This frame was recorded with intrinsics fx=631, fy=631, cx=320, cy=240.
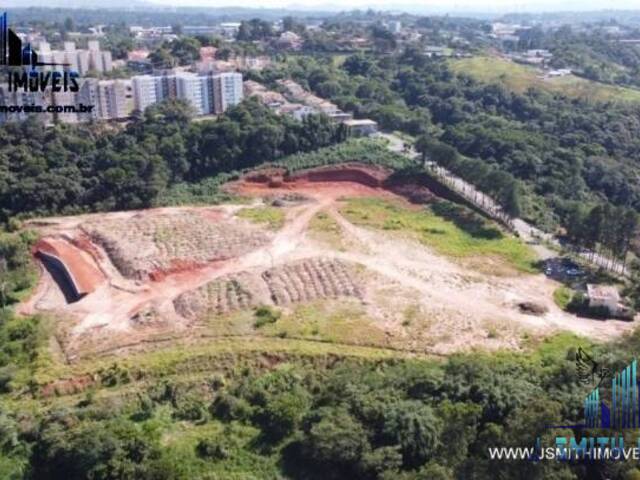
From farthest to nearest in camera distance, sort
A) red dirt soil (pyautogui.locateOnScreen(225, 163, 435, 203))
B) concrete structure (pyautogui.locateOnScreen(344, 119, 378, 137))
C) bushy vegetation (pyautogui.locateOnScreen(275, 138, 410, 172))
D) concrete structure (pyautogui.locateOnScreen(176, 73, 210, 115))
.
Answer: concrete structure (pyautogui.locateOnScreen(176, 73, 210, 115)), concrete structure (pyautogui.locateOnScreen(344, 119, 378, 137)), bushy vegetation (pyautogui.locateOnScreen(275, 138, 410, 172)), red dirt soil (pyautogui.locateOnScreen(225, 163, 435, 203))

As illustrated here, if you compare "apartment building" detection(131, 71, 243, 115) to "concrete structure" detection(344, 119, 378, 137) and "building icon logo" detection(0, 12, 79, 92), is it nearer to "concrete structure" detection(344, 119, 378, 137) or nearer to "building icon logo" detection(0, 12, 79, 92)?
"building icon logo" detection(0, 12, 79, 92)

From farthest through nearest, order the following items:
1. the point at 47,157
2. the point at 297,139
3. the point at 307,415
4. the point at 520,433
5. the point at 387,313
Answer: the point at 297,139, the point at 47,157, the point at 387,313, the point at 307,415, the point at 520,433

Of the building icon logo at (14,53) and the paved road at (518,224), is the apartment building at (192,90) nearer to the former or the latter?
the building icon logo at (14,53)

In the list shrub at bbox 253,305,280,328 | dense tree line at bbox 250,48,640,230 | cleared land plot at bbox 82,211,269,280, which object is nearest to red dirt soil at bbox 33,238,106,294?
cleared land plot at bbox 82,211,269,280

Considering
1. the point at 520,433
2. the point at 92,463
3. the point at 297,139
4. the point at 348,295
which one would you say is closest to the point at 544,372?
the point at 520,433

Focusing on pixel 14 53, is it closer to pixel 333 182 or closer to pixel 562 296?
pixel 333 182

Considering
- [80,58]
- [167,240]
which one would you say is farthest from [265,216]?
[80,58]

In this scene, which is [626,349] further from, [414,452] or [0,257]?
[0,257]
